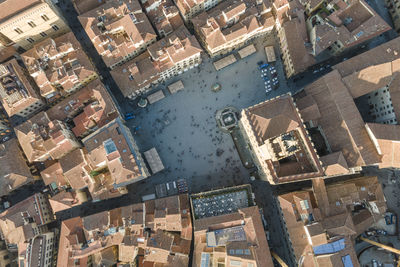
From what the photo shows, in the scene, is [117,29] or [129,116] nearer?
[117,29]

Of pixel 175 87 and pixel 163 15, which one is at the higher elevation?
pixel 163 15

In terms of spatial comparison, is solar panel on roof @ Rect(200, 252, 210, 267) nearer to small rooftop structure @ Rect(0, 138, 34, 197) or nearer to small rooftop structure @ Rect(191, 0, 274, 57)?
small rooftop structure @ Rect(0, 138, 34, 197)

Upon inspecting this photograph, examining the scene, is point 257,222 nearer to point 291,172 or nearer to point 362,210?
point 291,172

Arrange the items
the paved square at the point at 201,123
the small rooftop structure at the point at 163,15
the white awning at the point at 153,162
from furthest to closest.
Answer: the paved square at the point at 201,123
the white awning at the point at 153,162
the small rooftop structure at the point at 163,15

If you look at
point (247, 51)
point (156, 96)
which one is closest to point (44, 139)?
point (156, 96)

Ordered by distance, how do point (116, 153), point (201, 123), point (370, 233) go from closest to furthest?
point (116, 153), point (370, 233), point (201, 123)

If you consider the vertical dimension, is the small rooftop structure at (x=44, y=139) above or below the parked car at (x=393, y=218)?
above

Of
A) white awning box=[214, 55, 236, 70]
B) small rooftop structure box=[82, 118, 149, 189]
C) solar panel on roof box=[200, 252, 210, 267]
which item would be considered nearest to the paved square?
white awning box=[214, 55, 236, 70]

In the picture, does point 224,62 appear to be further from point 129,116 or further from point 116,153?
point 116,153

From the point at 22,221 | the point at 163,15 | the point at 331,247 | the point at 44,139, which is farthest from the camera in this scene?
the point at 163,15

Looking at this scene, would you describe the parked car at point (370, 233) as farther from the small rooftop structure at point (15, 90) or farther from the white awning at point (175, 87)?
the small rooftop structure at point (15, 90)

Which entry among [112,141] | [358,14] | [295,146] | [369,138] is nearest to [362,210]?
[369,138]

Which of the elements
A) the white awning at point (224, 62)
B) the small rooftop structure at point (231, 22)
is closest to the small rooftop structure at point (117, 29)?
the small rooftop structure at point (231, 22)

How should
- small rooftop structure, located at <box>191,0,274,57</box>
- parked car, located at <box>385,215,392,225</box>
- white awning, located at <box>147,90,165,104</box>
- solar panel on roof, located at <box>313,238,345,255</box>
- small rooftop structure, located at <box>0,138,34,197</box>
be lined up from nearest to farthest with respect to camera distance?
1. solar panel on roof, located at <box>313,238,345,255</box>
2. small rooftop structure, located at <box>191,0,274,57</box>
3. small rooftop structure, located at <box>0,138,34,197</box>
4. parked car, located at <box>385,215,392,225</box>
5. white awning, located at <box>147,90,165,104</box>
